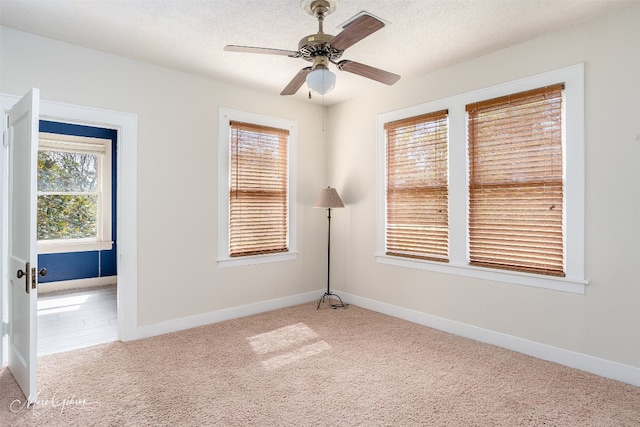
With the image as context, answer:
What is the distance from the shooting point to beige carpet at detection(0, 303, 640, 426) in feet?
7.15

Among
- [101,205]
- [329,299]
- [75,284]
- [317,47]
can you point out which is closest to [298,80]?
[317,47]

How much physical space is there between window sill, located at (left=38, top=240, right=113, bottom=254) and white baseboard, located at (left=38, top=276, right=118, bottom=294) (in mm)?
482

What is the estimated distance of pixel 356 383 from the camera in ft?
8.54

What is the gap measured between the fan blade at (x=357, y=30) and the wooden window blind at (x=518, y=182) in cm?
181

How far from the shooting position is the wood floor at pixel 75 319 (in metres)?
3.42

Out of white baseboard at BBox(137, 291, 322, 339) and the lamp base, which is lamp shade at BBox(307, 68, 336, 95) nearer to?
white baseboard at BBox(137, 291, 322, 339)

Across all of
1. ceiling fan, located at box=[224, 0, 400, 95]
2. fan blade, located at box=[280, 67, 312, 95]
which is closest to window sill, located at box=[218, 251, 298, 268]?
fan blade, located at box=[280, 67, 312, 95]

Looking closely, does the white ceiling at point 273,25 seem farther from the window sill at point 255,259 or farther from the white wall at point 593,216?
the window sill at point 255,259

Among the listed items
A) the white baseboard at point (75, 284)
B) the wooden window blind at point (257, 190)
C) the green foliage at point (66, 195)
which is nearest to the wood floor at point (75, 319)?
the white baseboard at point (75, 284)

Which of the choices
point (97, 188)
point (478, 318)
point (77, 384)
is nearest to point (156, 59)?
point (77, 384)

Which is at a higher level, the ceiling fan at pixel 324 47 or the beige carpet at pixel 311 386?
the ceiling fan at pixel 324 47

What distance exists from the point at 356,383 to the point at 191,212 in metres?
2.35

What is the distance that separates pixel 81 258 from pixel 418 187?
5.18 metres

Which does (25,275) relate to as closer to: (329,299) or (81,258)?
(329,299)
